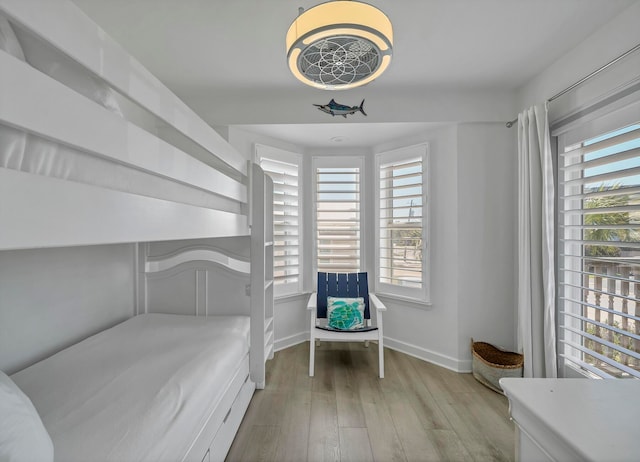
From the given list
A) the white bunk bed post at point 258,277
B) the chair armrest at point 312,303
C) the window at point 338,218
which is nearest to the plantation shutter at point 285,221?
the window at point 338,218

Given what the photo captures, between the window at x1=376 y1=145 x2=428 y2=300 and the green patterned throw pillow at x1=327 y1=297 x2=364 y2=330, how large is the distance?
45 cm

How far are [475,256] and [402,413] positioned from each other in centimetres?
145

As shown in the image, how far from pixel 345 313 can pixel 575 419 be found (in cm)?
214

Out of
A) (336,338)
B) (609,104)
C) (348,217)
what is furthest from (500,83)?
(336,338)

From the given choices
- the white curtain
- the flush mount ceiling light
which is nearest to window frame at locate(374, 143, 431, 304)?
the white curtain

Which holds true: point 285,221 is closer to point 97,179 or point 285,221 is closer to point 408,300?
point 408,300

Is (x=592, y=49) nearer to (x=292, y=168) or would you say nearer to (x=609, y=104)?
(x=609, y=104)

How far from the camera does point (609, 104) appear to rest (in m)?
1.75

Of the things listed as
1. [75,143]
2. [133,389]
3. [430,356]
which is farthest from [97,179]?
[430,356]

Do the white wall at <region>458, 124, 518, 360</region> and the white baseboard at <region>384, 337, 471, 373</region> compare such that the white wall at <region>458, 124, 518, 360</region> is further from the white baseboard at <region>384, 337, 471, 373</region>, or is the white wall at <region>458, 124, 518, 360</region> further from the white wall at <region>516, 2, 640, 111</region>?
the white wall at <region>516, 2, 640, 111</region>

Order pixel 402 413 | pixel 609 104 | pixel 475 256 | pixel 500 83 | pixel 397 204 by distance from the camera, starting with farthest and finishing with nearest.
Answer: pixel 397 204
pixel 475 256
pixel 500 83
pixel 402 413
pixel 609 104

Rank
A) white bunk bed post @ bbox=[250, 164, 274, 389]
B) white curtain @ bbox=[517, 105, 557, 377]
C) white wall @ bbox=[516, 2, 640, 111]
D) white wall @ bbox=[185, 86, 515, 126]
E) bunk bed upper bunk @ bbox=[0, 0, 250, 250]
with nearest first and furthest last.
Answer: bunk bed upper bunk @ bbox=[0, 0, 250, 250] < white wall @ bbox=[516, 2, 640, 111] < white curtain @ bbox=[517, 105, 557, 377] < white bunk bed post @ bbox=[250, 164, 274, 389] < white wall @ bbox=[185, 86, 515, 126]

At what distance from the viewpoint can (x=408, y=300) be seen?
2.94 m

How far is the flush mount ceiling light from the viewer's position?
3.88ft
